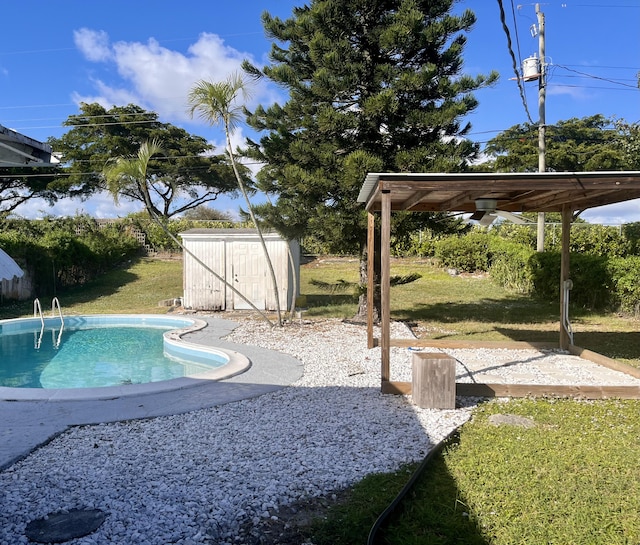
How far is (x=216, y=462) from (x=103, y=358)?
236 inches

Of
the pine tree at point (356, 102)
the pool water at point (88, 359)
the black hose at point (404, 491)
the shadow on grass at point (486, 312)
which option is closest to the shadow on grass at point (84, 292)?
the pool water at point (88, 359)

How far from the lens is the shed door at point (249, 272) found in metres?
12.4

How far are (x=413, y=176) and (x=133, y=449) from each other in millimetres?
3614

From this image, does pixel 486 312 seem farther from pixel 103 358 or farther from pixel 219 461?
pixel 219 461

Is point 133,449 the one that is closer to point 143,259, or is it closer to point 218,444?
point 218,444

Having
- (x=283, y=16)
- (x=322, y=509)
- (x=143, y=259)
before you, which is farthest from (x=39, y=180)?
(x=322, y=509)

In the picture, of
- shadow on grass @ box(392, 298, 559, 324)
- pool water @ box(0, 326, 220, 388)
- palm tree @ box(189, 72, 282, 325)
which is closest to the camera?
pool water @ box(0, 326, 220, 388)

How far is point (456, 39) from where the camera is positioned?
949 cm

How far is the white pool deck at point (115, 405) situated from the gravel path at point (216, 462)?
0.17 m

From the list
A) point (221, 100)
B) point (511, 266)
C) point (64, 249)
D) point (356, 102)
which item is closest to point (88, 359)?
point (221, 100)

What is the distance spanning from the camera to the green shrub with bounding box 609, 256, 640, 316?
34.8ft

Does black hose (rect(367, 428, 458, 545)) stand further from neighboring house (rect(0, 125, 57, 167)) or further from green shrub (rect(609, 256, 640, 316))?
green shrub (rect(609, 256, 640, 316))

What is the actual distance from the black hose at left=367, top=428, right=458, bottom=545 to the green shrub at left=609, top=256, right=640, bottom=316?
874 cm

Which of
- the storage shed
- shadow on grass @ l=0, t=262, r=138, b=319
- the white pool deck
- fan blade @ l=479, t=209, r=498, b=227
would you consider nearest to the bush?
shadow on grass @ l=0, t=262, r=138, b=319
